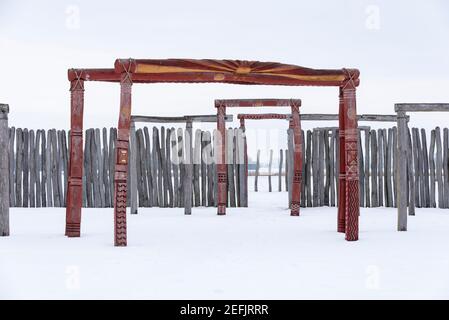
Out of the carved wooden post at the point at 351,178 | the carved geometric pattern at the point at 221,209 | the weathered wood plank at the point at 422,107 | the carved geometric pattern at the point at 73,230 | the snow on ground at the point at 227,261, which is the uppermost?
the weathered wood plank at the point at 422,107

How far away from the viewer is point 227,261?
4.70 metres

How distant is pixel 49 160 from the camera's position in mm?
11039

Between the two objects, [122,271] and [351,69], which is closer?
[122,271]

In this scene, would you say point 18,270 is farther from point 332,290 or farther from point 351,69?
point 351,69

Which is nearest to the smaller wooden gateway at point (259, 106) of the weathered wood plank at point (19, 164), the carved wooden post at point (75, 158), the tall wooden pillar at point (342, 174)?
the tall wooden pillar at point (342, 174)

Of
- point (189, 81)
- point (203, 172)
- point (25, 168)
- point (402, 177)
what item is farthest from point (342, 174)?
point (25, 168)

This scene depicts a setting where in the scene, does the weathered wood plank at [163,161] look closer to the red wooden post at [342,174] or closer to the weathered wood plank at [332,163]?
the weathered wood plank at [332,163]

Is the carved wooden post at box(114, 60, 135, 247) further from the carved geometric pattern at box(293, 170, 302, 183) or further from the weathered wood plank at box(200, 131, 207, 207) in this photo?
the weathered wood plank at box(200, 131, 207, 207)

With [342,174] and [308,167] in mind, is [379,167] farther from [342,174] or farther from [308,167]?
[342,174]

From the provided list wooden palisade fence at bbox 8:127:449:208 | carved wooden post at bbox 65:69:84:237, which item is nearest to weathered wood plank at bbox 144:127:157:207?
wooden palisade fence at bbox 8:127:449:208

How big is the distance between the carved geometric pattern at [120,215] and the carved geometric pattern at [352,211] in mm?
2496

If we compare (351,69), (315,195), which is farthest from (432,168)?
(351,69)

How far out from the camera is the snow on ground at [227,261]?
141 inches
